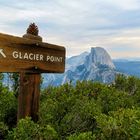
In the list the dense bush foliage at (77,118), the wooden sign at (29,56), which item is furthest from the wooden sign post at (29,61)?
the dense bush foliage at (77,118)

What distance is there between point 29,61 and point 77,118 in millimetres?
1292

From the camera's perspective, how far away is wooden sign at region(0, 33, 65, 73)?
6715mm

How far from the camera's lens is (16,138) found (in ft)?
20.8

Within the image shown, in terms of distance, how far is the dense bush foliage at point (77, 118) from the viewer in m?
6.23

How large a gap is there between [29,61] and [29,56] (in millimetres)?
85

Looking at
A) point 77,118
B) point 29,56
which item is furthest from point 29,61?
point 77,118

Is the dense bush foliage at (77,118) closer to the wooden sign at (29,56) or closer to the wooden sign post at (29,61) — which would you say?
the wooden sign post at (29,61)

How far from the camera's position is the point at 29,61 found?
723cm

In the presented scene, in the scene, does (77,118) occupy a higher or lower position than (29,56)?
lower

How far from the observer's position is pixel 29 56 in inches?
285

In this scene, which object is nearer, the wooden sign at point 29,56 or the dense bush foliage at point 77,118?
the dense bush foliage at point 77,118

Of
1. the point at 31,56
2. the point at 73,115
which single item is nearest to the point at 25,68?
the point at 31,56

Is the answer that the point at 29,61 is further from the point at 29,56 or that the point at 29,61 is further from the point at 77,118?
the point at 77,118

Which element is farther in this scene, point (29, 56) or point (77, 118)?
point (77, 118)
